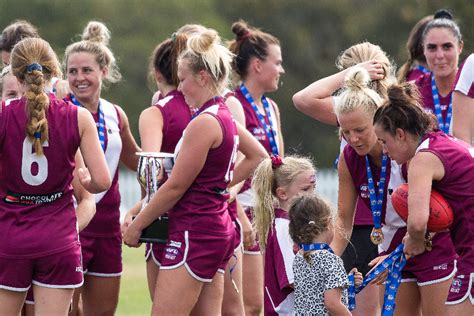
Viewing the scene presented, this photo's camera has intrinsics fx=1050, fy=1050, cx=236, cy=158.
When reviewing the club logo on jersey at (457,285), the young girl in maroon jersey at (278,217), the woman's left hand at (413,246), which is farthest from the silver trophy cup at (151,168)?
the club logo on jersey at (457,285)

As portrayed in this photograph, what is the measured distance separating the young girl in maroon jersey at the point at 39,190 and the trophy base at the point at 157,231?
19.7 inches

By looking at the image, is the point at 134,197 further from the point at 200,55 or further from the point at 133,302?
the point at 200,55

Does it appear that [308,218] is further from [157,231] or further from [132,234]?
[132,234]

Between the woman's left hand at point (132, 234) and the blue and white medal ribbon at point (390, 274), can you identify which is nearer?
Answer: the blue and white medal ribbon at point (390, 274)

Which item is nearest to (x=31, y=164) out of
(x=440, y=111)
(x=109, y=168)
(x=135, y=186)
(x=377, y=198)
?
(x=109, y=168)

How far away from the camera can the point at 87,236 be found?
696 cm

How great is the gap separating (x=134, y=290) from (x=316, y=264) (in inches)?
328

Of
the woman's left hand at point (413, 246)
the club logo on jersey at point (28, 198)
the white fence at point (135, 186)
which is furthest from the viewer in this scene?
the white fence at point (135, 186)

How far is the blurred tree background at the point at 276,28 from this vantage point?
32156 mm

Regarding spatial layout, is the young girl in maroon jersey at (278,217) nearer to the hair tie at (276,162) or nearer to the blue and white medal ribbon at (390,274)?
the hair tie at (276,162)

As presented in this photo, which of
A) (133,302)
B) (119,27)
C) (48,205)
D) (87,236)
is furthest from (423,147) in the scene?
(119,27)

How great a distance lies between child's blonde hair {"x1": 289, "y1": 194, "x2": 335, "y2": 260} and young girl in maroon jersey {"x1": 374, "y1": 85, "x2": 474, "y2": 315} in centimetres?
43

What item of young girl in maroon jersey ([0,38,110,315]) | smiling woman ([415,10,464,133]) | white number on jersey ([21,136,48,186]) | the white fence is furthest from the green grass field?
the white fence

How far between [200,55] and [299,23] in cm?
2786
